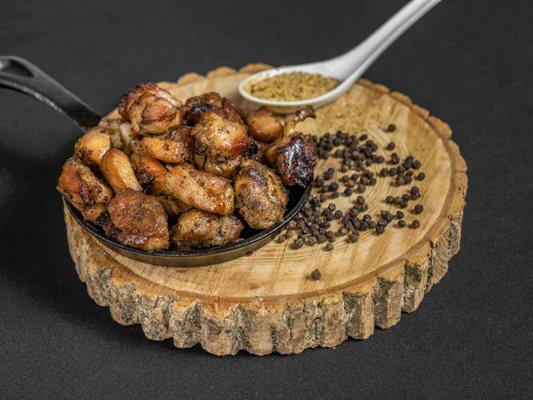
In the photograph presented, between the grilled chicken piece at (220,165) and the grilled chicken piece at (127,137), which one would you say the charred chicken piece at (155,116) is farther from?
the grilled chicken piece at (220,165)

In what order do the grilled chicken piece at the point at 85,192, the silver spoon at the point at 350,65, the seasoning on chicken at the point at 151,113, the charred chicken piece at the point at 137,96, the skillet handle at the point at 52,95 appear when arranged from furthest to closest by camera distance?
1. the silver spoon at the point at 350,65
2. the skillet handle at the point at 52,95
3. the charred chicken piece at the point at 137,96
4. the seasoning on chicken at the point at 151,113
5. the grilled chicken piece at the point at 85,192

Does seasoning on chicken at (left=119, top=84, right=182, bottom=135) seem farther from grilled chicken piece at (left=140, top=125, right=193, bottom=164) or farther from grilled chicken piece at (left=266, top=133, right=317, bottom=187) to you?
grilled chicken piece at (left=266, top=133, right=317, bottom=187)

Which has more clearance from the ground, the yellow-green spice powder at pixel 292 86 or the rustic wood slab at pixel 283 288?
the yellow-green spice powder at pixel 292 86

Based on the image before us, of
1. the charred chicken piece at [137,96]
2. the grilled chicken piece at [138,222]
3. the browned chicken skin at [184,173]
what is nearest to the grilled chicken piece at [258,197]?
the browned chicken skin at [184,173]

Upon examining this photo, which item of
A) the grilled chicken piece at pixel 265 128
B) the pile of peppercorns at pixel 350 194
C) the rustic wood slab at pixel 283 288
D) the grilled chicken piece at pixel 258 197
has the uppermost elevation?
the grilled chicken piece at pixel 265 128

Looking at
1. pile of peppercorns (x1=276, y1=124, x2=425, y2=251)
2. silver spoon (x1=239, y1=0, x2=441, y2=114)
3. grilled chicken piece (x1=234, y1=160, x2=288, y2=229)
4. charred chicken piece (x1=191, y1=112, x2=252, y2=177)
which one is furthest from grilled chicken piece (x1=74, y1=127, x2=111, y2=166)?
silver spoon (x1=239, y1=0, x2=441, y2=114)

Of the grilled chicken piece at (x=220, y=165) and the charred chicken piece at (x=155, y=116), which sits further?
the charred chicken piece at (x=155, y=116)

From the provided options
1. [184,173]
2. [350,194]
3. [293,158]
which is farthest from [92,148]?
[350,194]
